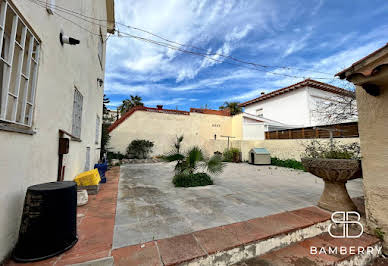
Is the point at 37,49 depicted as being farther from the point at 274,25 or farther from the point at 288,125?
the point at 288,125

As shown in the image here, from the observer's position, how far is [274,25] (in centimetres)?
650

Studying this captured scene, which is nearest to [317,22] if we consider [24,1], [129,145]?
[24,1]

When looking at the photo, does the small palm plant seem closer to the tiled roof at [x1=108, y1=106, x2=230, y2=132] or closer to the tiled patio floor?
the tiled patio floor

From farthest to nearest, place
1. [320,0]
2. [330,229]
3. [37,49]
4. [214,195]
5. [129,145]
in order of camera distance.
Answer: [129,145], [320,0], [214,195], [330,229], [37,49]

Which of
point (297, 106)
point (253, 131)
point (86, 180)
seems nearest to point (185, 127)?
point (253, 131)

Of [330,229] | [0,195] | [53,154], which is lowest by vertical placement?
[330,229]

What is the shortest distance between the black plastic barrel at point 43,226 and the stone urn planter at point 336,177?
3.79 meters

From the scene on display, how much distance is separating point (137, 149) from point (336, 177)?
11.2 m

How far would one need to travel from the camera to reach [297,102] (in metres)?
13.2

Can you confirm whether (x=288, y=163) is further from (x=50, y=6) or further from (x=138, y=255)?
(x=50, y=6)

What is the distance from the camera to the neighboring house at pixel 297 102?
1241 centimetres

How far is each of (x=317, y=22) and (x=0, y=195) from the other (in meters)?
9.65

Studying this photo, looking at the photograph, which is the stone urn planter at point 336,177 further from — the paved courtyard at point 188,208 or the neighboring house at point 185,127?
the neighboring house at point 185,127

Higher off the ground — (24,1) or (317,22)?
(317,22)
